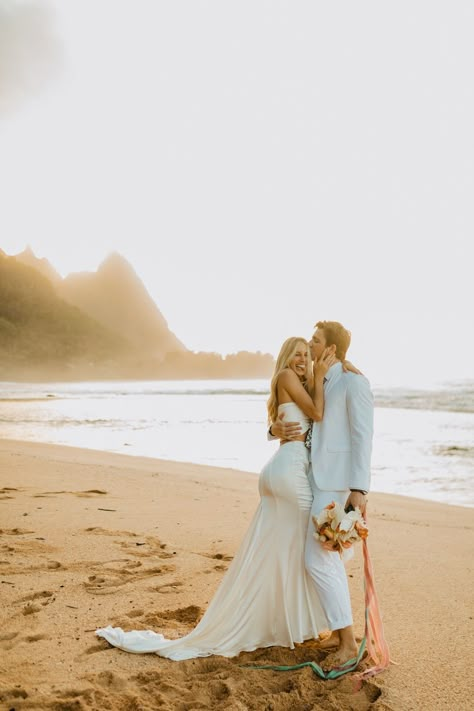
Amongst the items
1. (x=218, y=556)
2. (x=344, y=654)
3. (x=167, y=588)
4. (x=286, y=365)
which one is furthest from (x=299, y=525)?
(x=218, y=556)

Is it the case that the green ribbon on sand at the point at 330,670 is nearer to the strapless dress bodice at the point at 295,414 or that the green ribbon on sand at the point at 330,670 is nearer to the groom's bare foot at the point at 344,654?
the groom's bare foot at the point at 344,654

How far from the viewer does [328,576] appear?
3816 millimetres

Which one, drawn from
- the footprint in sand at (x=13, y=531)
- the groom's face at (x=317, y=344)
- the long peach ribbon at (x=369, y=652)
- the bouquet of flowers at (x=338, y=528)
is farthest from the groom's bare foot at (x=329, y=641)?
the footprint in sand at (x=13, y=531)

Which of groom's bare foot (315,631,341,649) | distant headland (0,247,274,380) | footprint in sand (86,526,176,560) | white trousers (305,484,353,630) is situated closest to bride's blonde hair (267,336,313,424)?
white trousers (305,484,353,630)

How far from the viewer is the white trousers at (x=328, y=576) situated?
3.79 m

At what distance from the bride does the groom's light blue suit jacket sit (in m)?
0.09

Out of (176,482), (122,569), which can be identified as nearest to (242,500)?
(176,482)

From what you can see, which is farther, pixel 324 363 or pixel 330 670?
pixel 324 363

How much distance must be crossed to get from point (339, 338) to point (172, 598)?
8.44 feet

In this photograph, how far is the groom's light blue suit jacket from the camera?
3807 mm

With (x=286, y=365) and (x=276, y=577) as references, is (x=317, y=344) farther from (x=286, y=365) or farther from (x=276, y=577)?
(x=276, y=577)

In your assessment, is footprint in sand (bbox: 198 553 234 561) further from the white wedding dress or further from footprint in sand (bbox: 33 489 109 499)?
footprint in sand (bbox: 33 489 109 499)

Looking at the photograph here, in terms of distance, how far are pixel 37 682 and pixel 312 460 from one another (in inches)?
80.1

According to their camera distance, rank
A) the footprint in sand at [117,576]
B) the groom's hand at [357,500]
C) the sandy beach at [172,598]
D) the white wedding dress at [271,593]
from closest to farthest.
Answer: the sandy beach at [172,598]
the groom's hand at [357,500]
the white wedding dress at [271,593]
the footprint in sand at [117,576]
